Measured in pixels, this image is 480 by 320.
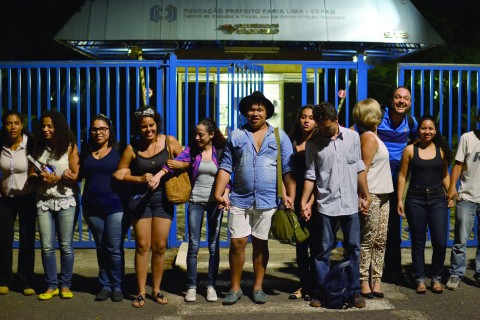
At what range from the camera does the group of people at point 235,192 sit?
22.8ft

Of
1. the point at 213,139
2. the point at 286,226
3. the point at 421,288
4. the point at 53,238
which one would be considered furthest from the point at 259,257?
the point at 53,238

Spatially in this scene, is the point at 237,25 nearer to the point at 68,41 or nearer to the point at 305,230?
the point at 68,41

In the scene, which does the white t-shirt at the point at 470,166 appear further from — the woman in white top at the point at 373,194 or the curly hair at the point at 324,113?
the curly hair at the point at 324,113

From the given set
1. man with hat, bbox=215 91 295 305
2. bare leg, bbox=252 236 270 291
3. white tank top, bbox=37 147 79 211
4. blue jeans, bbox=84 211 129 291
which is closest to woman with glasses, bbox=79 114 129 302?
blue jeans, bbox=84 211 129 291

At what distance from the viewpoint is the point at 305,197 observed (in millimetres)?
6914

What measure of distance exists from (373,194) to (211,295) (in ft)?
5.79

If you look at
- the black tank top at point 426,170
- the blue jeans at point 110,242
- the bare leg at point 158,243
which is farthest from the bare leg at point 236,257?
the black tank top at point 426,170

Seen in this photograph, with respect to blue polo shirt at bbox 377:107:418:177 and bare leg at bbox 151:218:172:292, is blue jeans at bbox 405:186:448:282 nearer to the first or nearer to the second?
blue polo shirt at bbox 377:107:418:177

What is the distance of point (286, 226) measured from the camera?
6898 millimetres

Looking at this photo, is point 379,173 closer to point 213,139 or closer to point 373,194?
point 373,194

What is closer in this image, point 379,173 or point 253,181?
point 253,181

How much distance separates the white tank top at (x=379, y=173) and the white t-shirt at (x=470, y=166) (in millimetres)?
934

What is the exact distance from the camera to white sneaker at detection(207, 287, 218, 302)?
7.19 m

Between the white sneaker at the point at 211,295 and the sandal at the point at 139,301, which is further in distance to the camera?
the white sneaker at the point at 211,295
